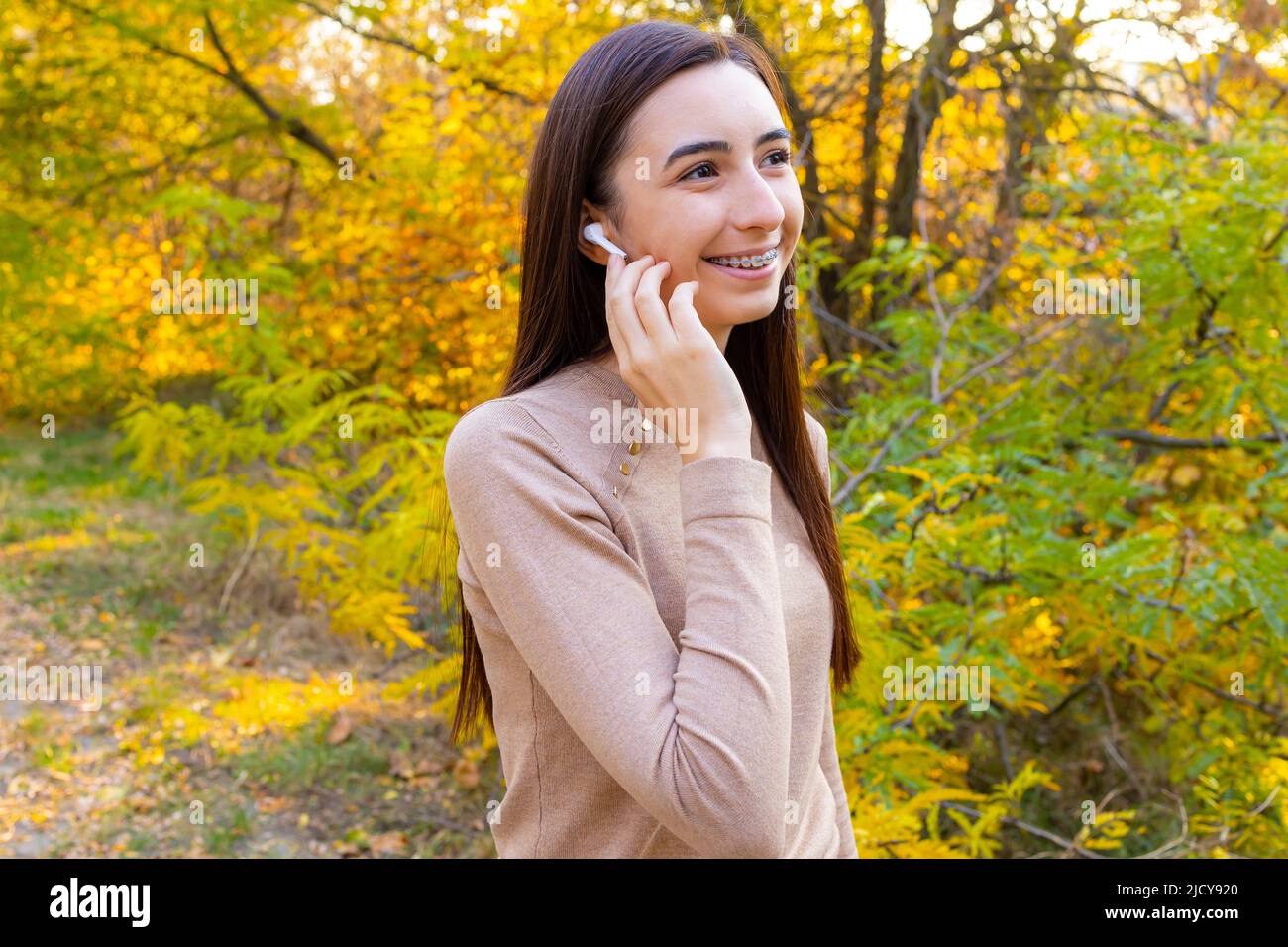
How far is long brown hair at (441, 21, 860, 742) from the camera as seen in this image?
1.40 m

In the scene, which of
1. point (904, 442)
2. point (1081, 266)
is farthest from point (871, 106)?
point (904, 442)

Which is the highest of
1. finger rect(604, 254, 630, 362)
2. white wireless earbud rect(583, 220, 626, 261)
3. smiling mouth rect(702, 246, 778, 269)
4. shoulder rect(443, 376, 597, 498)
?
white wireless earbud rect(583, 220, 626, 261)

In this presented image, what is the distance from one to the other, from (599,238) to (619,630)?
0.52m

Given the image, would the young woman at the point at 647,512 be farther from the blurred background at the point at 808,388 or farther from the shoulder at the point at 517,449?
the blurred background at the point at 808,388

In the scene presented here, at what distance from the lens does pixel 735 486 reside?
4.00 ft

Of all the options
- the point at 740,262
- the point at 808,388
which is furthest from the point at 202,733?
the point at 740,262

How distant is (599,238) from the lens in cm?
142

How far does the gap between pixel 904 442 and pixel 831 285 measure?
1.95 metres

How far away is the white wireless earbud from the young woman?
1cm

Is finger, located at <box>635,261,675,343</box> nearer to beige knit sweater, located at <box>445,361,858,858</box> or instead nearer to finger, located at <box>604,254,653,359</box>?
finger, located at <box>604,254,653,359</box>

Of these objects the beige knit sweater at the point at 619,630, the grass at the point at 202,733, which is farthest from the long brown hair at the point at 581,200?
the grass at the point at 202,733

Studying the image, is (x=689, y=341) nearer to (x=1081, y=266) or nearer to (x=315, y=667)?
(x=1081, y=266)

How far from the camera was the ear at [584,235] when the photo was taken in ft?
4.75

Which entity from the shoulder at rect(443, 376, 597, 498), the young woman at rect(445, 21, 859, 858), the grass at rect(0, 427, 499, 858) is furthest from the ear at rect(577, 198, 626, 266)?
the grass at rect(0, 427, 499, 858)
